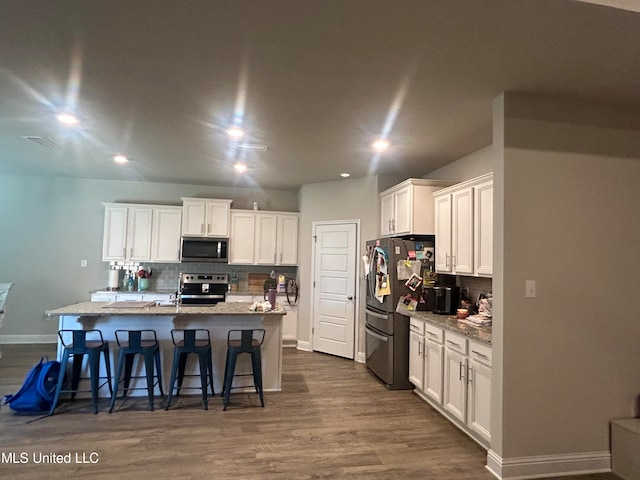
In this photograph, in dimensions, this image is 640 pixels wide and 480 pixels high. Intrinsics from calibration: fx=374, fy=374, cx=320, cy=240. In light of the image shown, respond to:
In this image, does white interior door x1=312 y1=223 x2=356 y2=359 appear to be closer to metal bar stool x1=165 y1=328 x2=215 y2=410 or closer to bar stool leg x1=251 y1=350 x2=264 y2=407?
bar stool leg x1=251 y1=350 x2=264 y2=407

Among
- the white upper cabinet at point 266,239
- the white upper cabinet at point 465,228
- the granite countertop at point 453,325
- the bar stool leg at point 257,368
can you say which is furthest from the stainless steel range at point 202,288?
the white upper cabinet at point 465,228

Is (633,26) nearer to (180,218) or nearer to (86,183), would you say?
(180,218)

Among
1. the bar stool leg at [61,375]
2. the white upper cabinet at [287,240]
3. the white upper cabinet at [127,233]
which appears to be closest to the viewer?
the bar stool leg at [61,375]

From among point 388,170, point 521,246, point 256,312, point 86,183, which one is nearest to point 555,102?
point 521,246

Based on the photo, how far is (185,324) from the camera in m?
3.83

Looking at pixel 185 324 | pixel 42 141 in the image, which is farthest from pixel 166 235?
pixel 185 324

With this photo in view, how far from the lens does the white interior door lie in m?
5.40

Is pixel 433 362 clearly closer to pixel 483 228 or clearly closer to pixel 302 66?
pixel 483 228

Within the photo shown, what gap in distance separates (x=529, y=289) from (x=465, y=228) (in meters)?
1.05

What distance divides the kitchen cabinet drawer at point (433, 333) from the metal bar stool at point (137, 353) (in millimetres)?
2643

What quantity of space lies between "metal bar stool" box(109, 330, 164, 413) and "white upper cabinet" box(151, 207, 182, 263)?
2.37 m

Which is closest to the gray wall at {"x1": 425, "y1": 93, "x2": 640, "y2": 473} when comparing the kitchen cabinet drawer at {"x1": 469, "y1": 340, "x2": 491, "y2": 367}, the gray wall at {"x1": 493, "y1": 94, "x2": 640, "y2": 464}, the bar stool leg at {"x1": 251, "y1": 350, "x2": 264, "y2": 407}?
the gray wall at {"x1": 493, "y1": 94, "x2": 640, "y2": 464}

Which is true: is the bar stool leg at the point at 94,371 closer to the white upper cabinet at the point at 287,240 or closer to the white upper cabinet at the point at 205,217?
the white upper cabinet at the point at 205,217

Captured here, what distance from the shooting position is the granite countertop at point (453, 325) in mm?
2885
